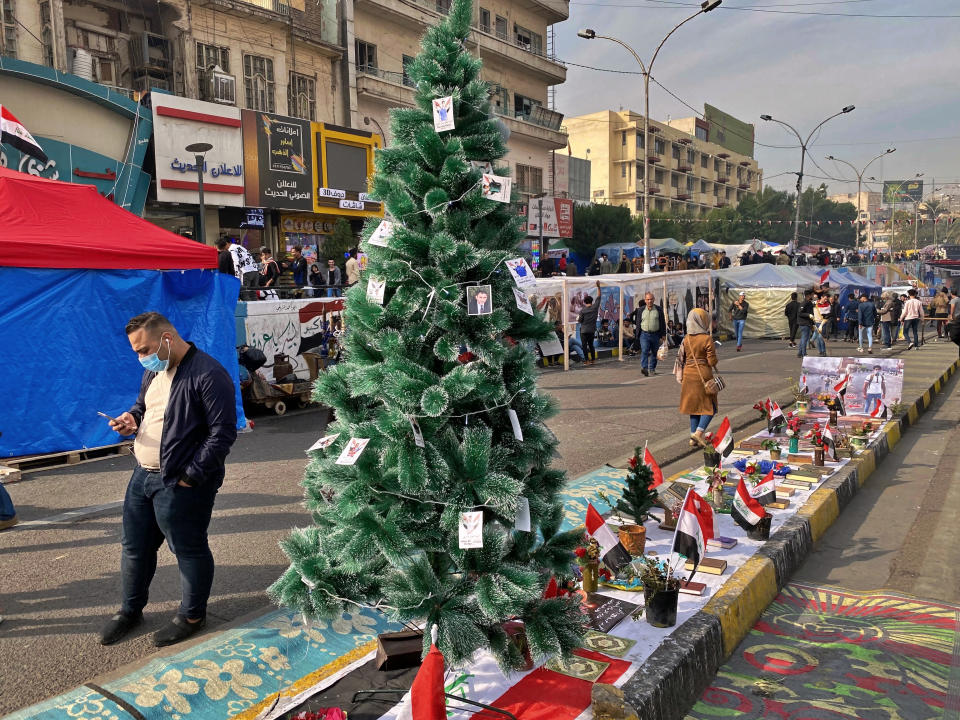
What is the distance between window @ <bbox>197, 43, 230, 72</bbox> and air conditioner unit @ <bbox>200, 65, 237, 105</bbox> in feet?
0.88

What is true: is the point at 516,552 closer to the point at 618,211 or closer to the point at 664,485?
the point at 664,485

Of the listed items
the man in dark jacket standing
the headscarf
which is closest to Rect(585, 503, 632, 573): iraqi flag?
the man in dark jacket standing

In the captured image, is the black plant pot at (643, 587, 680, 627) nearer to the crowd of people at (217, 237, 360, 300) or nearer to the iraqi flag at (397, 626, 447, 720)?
the iraqi flag at (397, 626, 447, 720)

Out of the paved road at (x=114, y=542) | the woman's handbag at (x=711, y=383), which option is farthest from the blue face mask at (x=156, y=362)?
the woman's handbag at (x=711, y=383)

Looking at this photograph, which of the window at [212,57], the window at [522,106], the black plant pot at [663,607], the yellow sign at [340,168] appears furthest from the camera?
the window at [522,106]

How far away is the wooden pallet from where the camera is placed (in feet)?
26.9

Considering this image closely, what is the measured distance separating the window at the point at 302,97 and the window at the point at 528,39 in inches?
641

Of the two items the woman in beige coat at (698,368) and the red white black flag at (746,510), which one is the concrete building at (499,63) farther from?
the red white black flag at (746,510)

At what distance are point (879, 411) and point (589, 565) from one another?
711 cm

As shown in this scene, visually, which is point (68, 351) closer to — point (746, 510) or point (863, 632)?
point (746, 510)

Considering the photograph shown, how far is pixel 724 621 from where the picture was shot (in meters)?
3.97

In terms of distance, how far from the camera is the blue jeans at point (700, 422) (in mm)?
8445

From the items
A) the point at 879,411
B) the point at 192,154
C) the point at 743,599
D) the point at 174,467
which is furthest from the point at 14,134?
the point at 879,411

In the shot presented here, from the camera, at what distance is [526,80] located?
36719 mm
